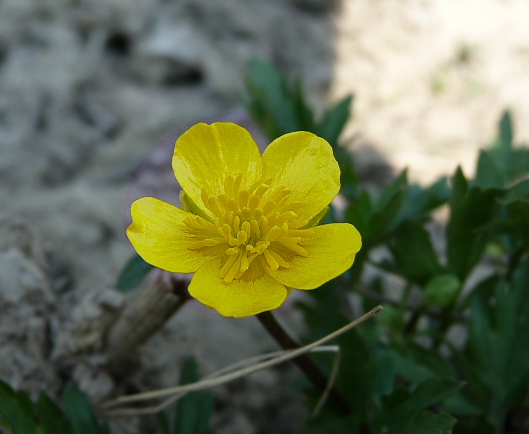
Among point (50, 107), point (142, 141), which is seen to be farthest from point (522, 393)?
point (50, 107)

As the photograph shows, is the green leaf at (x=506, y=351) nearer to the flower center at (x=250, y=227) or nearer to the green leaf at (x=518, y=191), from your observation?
the green leaf at (x=518, y=191)

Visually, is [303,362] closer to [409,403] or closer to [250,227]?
[409,403]

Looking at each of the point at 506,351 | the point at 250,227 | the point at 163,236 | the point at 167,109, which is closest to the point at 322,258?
the point at 250,227

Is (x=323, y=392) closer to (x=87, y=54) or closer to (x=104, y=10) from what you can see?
(x=87, y=54)

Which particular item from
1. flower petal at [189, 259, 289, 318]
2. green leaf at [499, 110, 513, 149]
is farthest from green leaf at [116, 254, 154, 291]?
green leaf at [499, 110, 513, 149]

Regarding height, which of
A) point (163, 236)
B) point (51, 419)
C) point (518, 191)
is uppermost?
point (163, 236)

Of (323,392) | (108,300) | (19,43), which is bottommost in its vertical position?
(323,392)

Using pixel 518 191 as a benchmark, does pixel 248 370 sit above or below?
below

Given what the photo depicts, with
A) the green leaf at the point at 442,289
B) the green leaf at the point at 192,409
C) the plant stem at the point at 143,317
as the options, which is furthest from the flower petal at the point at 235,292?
the green leaf at the point at 442,289
